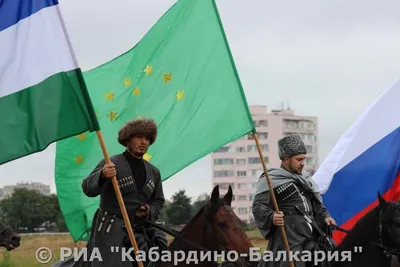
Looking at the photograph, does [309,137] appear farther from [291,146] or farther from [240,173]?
[291,146]

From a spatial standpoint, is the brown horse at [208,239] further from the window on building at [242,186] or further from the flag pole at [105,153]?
the window on building at [242,186]

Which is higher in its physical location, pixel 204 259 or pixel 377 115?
pixel 377 115

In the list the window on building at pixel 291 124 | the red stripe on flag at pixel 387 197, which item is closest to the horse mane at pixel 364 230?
the red stripe on flag at pixel 387 197

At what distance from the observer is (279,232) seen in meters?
12.9

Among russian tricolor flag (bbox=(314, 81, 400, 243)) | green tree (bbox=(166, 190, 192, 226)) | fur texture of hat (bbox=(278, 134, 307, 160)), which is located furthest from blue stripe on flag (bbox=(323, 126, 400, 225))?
green tree (bbox=(166, 190, 192, 226))

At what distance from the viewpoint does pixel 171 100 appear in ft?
45.3

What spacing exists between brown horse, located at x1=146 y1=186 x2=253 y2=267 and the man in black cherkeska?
1.42ft

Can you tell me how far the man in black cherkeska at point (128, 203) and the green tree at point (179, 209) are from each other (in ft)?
76.1

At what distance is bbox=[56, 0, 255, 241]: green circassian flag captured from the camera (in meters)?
→ 13.4

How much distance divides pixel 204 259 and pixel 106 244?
1.20 metres

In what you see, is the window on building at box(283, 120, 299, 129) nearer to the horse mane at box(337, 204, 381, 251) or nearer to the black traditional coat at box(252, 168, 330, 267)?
the black traditional coat at box(252, 168, 330, 267)

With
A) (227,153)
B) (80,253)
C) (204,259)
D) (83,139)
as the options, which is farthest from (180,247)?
(227,153)

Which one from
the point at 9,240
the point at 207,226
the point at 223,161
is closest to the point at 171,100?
the point at 207,226

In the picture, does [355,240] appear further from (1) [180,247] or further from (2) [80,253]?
(2) [80,253]
